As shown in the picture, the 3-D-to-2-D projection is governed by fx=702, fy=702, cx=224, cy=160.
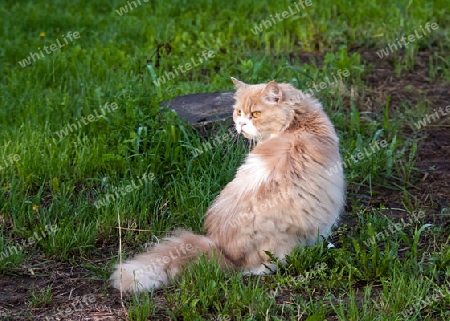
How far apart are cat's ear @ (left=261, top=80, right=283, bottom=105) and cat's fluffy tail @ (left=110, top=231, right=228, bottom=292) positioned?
1029mm

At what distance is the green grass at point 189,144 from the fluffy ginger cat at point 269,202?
14 centimetres

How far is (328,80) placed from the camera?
739cm

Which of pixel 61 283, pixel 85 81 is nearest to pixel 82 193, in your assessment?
pixel 61 283

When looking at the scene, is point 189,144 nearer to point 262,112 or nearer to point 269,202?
point 262,112

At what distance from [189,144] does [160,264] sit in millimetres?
1668

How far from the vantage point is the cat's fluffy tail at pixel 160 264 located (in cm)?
443

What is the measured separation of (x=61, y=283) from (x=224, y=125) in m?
2.19

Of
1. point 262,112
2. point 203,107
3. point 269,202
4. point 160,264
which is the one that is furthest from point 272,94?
point 203,107

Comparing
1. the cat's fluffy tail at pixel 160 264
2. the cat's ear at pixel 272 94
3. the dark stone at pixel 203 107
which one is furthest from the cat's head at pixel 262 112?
the dark stone at pixel 203 107

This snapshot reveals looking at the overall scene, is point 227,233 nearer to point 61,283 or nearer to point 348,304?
point 348,304

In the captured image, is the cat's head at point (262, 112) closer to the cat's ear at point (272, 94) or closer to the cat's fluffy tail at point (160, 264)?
the cat's ear at point (272, 94)

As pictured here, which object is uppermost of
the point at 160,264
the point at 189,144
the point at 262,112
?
the point at 262,112

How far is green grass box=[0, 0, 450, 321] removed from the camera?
4383 mm

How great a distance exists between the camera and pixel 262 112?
4762mm
